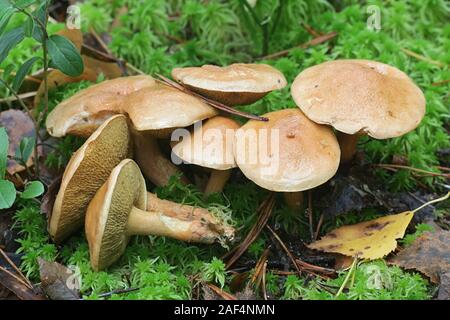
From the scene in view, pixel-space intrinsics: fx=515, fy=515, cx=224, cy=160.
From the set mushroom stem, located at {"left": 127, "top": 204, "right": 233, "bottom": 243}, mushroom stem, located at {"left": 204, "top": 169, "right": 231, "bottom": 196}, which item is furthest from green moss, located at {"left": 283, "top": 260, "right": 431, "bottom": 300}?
mushroom stem, located at {"left": 204, "top": 169, "right": 231, "bottom": 196}

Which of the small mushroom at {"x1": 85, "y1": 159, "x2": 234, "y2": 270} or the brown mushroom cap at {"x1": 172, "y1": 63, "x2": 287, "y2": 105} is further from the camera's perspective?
the brown mushroom cap at {"x1": 172, "y1": 63, "x2": 287, "y2": 105}

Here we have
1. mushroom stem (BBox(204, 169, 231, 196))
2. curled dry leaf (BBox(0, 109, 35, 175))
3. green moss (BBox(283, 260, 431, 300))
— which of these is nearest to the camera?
green moss (BBox(283, 260, 431, 300))

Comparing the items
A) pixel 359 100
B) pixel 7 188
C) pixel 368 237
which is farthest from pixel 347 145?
pixel 7 188

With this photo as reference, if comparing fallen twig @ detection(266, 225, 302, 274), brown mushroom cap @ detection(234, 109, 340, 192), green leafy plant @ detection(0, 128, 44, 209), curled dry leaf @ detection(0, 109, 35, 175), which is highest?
green leafy plant @ detection(0, 128, 44, 209)

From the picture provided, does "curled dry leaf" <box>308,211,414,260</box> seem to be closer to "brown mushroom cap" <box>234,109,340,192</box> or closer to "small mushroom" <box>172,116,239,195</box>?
"brown mushroom cap" <box>234,109,340,192</box>

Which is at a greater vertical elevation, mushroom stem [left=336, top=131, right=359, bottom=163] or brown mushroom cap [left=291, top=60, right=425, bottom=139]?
brown mushroom cap [left=291, top=60, right=425, bottom=139]

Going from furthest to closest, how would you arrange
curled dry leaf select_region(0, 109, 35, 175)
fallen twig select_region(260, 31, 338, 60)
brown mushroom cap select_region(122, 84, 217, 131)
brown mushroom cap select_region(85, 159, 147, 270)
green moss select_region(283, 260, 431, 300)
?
fallen twig select_region(260, 31, 338, 60) < curled dry leaf select_region(0, 109, 35, 175) < brown mushroom cap select_region(122, 84, 217, 131) < green moss select_region(283, 260, 431, 300) < brown mushroom cap select_region(85, 159, 147, 270)

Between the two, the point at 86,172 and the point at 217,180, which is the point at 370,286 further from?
the point at 86,172

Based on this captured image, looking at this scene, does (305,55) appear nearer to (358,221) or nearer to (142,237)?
(358,221)
